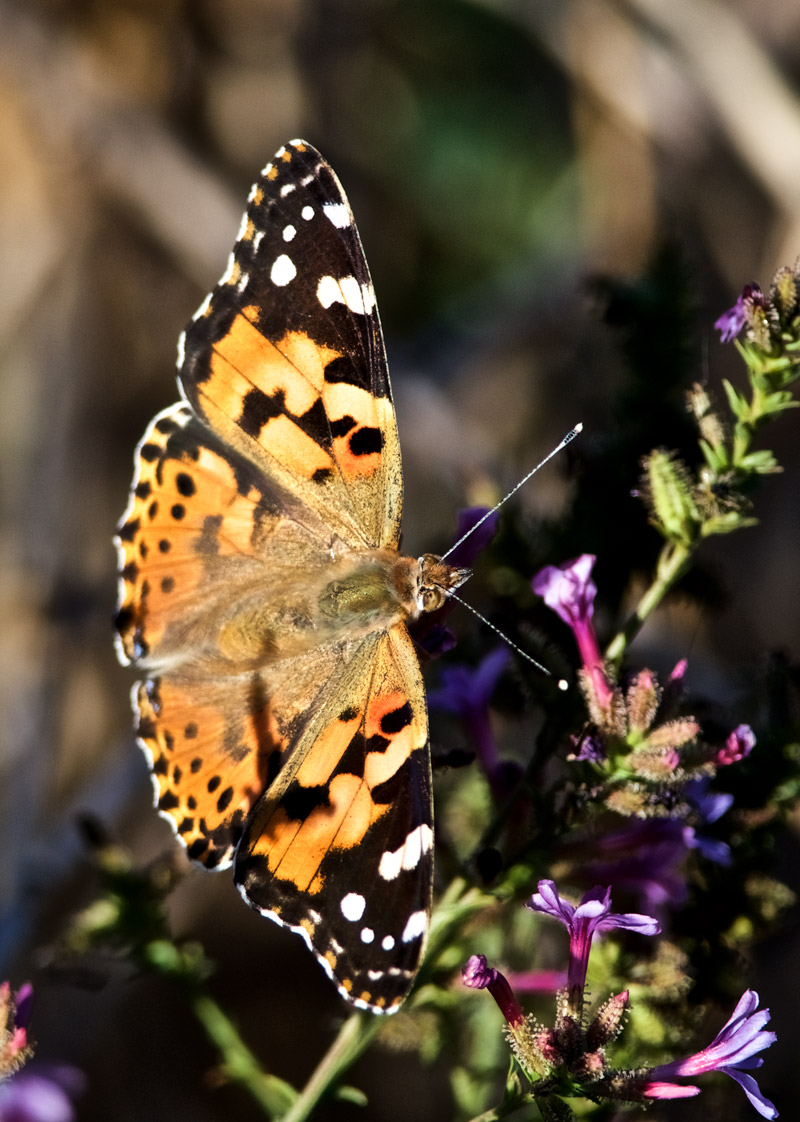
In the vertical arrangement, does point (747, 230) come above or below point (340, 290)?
above

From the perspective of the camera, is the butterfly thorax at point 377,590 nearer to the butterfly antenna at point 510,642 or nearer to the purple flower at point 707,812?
the butterfly antenna at point 510,642

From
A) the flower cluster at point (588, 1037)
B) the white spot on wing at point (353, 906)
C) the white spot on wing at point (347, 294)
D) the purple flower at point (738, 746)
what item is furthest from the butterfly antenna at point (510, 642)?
the white spot on wing at point (347, 294)

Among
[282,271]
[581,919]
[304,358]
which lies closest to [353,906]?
[581,919]

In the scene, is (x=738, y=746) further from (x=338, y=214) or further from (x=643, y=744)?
(x=338, y=214)

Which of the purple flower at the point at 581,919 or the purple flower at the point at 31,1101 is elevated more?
the purple flower at the point at 581,919

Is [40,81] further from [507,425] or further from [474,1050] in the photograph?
[474,1050]

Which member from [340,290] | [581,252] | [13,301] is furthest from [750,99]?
[13,301]

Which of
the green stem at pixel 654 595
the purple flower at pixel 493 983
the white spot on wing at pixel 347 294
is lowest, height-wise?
the purple flower at pixel 493 983
